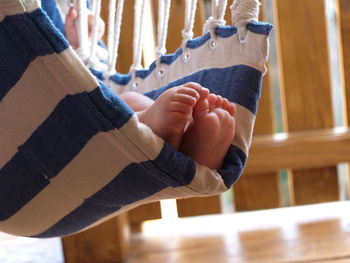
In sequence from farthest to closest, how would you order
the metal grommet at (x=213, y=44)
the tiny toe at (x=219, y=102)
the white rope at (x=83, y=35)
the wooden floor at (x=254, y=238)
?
the wooden floor at (x=254, y=238)
the white rope at (x=83, y=35)
the metal grommet at (x=213, y=44)
the tiny toe at (x=219, y=102)

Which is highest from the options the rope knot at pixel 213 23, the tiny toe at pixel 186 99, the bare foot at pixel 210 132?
the rope knot at pixel 213 23

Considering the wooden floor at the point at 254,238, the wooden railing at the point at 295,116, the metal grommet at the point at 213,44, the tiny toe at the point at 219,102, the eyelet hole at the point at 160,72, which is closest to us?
the tiny toe at the point at 219,102

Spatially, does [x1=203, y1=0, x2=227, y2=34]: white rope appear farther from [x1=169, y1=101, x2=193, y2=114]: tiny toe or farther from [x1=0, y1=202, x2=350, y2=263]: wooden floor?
[x1=0, y1=202, x2=350, y2=263]: wooden floor

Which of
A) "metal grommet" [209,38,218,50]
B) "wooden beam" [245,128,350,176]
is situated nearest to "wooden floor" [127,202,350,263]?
"wooden beam" [245,128,350,176]

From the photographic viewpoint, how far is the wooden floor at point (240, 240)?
1285 mm

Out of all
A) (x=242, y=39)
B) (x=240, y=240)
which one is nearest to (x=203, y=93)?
(x=242, y=39)

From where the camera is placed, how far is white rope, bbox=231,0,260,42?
0.75 m

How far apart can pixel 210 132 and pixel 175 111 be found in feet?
0.15

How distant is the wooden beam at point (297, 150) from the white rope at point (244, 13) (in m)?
0.77

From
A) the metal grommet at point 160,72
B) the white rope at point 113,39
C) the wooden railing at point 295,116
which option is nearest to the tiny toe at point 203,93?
the metal grommet at point 160,72

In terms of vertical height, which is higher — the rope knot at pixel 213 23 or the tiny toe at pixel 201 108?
the rope knot at pixel 213 23

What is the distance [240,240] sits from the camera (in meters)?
1.39

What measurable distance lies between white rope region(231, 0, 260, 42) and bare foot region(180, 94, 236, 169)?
0.35ft

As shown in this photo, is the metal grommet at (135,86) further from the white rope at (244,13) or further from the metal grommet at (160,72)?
the white rope at (244,13)
